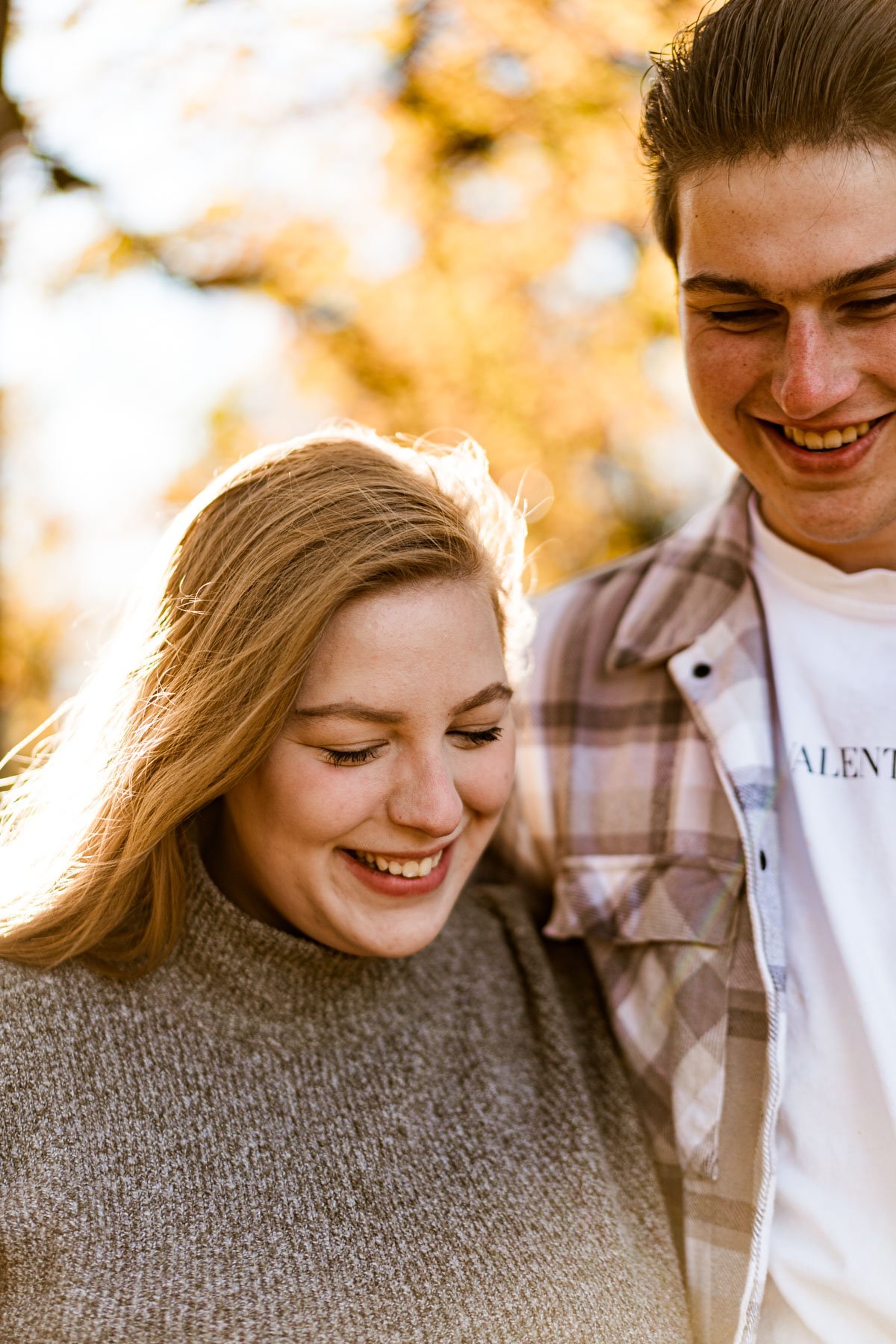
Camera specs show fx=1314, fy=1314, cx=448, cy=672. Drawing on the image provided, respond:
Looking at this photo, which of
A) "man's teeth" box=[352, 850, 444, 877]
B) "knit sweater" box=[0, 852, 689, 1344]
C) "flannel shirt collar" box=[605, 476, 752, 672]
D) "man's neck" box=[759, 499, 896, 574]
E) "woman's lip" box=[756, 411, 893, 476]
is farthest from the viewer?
"flannel shirt collar" box=[605, 476, 752, 672]

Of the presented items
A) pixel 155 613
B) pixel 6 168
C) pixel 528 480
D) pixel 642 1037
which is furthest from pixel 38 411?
pixel 642 1037

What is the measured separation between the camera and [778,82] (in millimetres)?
2098

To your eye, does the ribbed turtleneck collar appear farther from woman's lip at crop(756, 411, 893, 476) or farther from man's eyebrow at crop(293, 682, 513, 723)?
woman's lip at crop(756, 411, 893, 476)

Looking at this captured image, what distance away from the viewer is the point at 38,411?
19.7 feet

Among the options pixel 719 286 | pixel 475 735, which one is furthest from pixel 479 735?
pixel 719 286

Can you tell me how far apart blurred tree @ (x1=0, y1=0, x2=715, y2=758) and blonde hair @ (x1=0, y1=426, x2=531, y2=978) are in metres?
2.20

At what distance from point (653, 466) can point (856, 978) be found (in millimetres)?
7621

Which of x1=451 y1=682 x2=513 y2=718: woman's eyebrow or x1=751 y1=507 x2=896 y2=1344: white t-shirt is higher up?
x1=451 y1=682 x2=513 y2=718: woman's eyebrow

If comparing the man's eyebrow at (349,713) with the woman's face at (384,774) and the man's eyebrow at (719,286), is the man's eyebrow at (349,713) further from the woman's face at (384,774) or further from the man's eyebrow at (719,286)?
the man's eyebrow at (719,286)

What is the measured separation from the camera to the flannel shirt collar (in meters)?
2.65

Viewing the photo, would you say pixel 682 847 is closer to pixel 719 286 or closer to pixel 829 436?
pixel 829 436

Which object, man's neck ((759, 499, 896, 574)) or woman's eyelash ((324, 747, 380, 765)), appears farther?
man's neck ((759, 499, 896, 574))

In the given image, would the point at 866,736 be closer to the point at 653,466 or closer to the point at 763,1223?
the point at 763,1223

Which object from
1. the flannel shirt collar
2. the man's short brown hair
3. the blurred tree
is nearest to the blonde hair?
the flannel shirt collar
